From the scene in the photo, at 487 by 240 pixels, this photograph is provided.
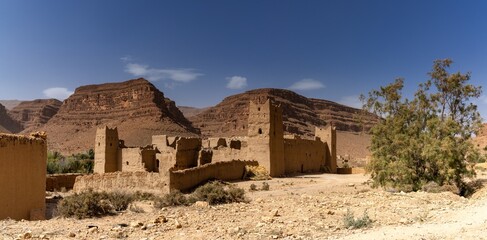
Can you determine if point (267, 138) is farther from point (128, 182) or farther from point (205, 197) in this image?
point (205, 197)

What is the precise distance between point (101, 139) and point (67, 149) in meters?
46.6

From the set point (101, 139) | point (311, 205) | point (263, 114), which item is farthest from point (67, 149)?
point (311, 205)

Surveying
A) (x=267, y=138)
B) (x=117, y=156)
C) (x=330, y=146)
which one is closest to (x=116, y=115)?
(x=117, y=156)

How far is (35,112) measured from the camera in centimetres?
15750

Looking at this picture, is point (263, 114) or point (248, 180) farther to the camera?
point (263, 114)

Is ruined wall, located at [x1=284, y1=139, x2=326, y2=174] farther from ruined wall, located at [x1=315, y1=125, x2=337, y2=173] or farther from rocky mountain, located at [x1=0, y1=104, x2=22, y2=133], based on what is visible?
rocky mountain, located at [x1=0, y1=104, x2=22, y2=133]

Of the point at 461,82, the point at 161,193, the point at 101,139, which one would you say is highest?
the point at 461,82

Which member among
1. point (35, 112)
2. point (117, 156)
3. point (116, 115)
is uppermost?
point (35, 112)

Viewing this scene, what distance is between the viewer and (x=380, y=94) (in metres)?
25.3

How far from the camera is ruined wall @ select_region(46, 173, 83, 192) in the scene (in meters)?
25.3

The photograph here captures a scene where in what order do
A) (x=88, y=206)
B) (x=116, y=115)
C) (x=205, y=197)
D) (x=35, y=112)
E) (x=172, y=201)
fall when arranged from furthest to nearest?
(x=35, y=112), (x=116, y=115), (x=205, y=197), (x=172, y=201), (x=88, y=206)

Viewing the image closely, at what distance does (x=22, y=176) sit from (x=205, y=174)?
13175 millimetres

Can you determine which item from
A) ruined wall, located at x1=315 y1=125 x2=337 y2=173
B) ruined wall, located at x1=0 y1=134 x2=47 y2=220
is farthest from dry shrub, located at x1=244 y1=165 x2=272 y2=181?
ruined wall, located at x1=0 y1=134 x2=47 y2=220

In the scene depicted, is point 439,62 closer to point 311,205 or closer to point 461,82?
point 461,82
